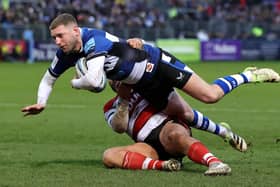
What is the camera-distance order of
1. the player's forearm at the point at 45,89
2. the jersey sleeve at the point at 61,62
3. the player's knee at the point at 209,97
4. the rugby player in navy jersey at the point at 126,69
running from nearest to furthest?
the rugby player in navy jersey at the point at 126,69
the player's knee at the point at 209,97
the jersey sleeve at the point at 61,62
the player's forearm at the point at 45,89

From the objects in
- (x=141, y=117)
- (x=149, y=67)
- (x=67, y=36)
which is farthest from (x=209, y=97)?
(x=67, y=36)

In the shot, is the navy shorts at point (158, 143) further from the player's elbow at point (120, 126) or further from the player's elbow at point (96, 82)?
the player's elbow at point (96, 82)

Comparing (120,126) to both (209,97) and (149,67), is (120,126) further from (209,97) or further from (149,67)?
(209,97)

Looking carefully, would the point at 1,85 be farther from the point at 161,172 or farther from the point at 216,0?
the point at 216,0

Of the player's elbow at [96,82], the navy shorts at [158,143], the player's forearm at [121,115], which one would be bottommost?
the navy shorts at [158,143]

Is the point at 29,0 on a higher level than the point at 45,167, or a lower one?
lower

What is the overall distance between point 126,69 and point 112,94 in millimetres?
13978

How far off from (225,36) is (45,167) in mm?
37388

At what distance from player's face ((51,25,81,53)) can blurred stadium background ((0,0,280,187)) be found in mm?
1432

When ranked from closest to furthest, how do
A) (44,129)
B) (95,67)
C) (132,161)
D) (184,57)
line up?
(95,67) < (132,161) < (44,129) < (184,57)

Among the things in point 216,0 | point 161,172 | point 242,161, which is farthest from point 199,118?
point 216,0

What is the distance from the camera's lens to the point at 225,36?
4641cm

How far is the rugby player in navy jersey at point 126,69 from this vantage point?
29.9 feet

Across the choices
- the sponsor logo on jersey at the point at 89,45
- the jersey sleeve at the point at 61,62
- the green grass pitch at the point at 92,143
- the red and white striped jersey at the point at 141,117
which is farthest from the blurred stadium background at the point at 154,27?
the sponsor logo on jersey at the point at 89,45
